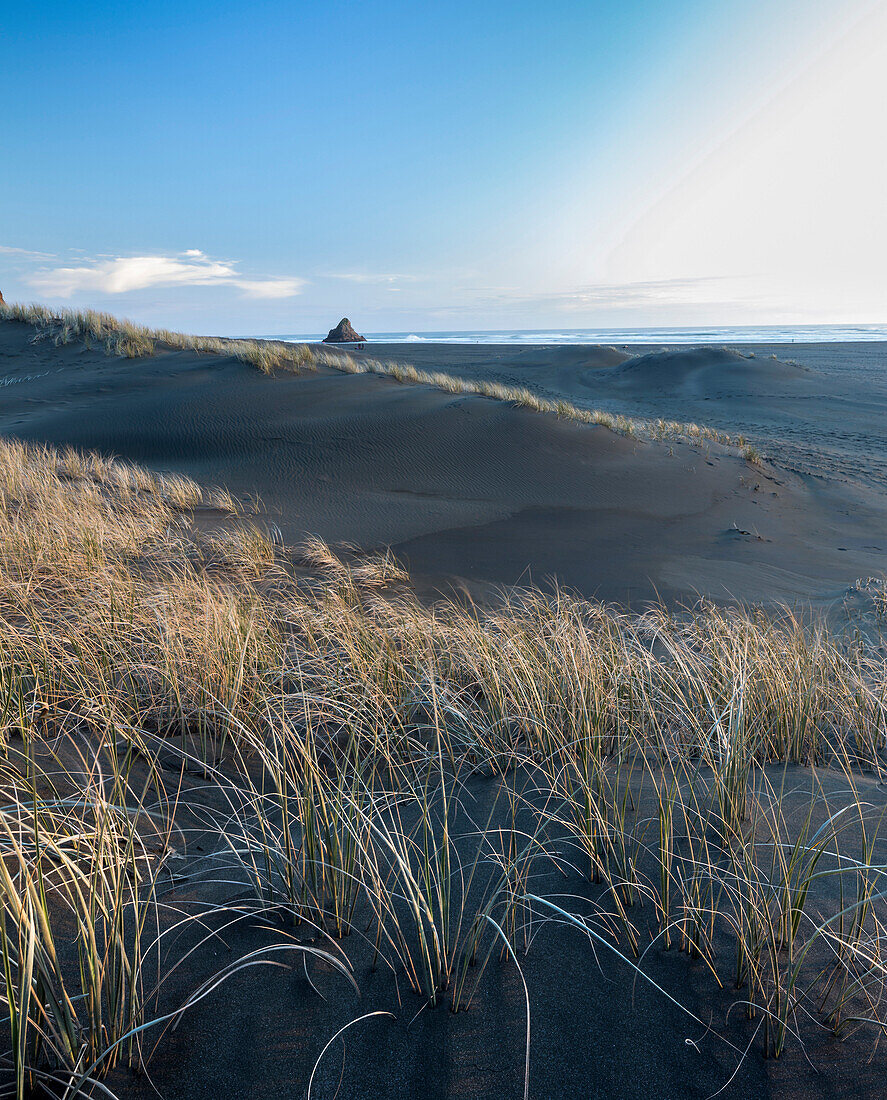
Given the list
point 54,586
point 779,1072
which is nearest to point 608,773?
point 779,1072

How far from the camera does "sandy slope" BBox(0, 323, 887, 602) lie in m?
6.34

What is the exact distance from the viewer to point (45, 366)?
16875 millimetres

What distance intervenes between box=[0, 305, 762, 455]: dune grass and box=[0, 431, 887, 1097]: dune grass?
25.8 feet

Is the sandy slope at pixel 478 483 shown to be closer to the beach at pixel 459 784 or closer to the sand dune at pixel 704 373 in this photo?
the beach at pixel 459 784

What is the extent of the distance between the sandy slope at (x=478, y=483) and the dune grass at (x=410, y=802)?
6.39ft

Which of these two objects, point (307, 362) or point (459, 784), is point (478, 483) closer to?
point (459, 784)

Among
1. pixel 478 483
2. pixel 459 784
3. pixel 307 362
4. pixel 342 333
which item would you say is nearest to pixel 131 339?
pixel 307 362

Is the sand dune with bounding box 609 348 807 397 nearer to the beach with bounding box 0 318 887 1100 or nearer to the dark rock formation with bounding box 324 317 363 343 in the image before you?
the beach with bounding box 0 318 887 1100

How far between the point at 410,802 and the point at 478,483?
6869mm

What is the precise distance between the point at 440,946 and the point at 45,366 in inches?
788

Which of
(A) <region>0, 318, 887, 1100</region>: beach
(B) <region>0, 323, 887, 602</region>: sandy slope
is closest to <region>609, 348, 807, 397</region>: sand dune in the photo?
(B) <region>0, 323, 887, 602</region>: sandy slope

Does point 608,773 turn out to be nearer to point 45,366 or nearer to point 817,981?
point 817,981

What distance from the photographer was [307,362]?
14.6 metres

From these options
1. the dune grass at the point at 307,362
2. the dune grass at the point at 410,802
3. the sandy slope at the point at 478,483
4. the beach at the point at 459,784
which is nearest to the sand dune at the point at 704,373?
the dune grass at the point at 307,362
